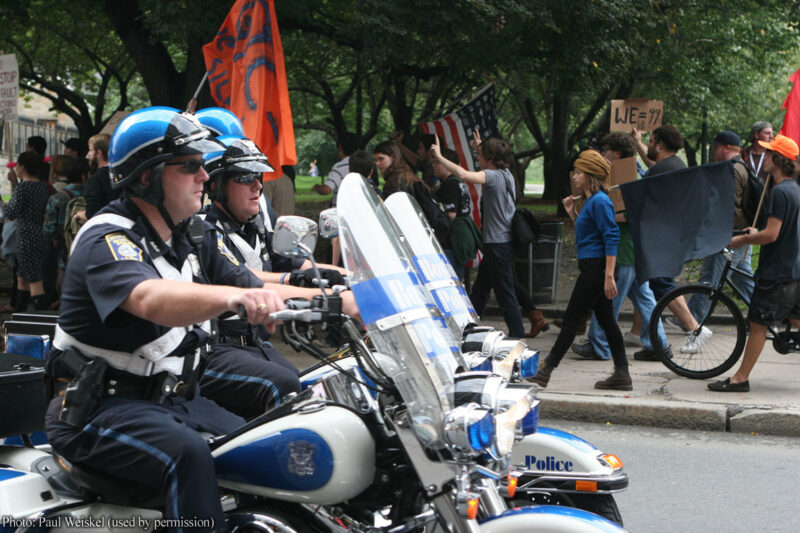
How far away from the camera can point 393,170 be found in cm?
937

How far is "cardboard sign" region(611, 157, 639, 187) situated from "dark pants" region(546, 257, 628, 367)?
79.0 inches

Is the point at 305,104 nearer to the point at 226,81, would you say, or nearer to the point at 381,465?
the point at 226,81

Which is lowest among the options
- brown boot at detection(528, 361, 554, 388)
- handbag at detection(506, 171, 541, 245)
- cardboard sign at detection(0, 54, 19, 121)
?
brown boot at detection(528, 361, 554, 388)

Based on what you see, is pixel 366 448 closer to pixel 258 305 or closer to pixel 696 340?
pixel 258 305

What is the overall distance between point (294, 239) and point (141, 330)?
1.89ft

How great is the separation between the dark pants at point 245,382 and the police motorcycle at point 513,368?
0.10 meters

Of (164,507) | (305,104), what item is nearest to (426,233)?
(164,507)

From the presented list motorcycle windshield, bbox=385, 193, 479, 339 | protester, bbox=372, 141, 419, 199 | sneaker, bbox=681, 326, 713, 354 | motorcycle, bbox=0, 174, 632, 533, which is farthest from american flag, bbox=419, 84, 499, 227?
motorcycle, bbox=0, 174, 632, 533

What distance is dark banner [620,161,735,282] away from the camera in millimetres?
7965

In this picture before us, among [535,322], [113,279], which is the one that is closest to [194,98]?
[113,279]

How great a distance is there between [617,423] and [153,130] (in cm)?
501

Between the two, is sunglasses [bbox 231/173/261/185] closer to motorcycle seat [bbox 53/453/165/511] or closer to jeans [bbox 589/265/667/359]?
motorcycle seat [bbox 53/453/165/511]

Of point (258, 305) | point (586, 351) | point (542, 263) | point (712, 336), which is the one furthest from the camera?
point (542, 263)

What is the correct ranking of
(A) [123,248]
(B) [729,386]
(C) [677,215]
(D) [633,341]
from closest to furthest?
(A) [123,248] → (B) [729,386] → (C) [677,215] → (D) [633,341]
